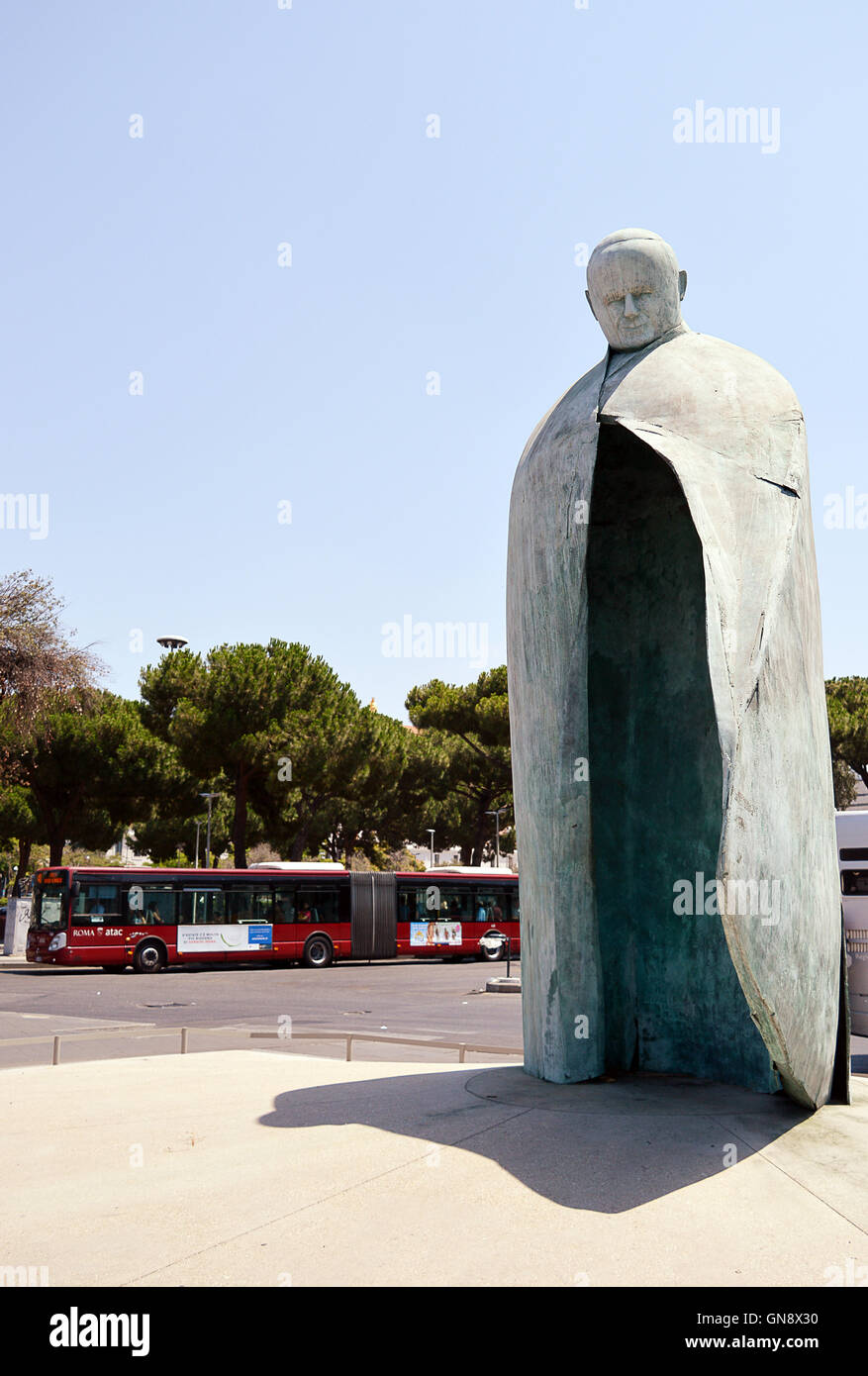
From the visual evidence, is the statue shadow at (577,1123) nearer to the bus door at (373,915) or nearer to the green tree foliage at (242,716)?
the bus door at (373,915)

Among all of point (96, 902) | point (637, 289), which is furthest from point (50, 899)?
point (637, 289)

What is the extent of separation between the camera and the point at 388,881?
2878 centimetres

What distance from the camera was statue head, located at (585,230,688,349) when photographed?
677cm

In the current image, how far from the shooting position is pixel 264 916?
2627 cm

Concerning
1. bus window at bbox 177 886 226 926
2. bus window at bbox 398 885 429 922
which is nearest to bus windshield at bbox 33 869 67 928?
bus window at bbox 177 886 226 926

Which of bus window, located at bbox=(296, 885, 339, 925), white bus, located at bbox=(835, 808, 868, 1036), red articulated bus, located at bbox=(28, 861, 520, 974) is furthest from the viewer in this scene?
bus window, located at bbox=(296, 885, 339, 925)

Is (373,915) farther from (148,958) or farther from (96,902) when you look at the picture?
(96,902)

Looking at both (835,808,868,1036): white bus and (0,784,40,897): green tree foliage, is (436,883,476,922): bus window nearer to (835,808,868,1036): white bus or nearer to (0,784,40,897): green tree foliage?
(835,808,868,1036): white bus

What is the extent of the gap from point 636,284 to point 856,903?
9.03 m

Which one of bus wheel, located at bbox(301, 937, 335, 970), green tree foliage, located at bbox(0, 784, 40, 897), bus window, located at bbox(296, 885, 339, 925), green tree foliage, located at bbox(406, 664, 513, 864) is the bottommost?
bus wheel, located at bbox(301, 937, 335, 970)

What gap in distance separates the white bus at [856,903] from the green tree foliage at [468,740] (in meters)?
28.2

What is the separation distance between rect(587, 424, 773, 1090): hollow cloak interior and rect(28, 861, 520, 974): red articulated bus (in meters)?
18.4
